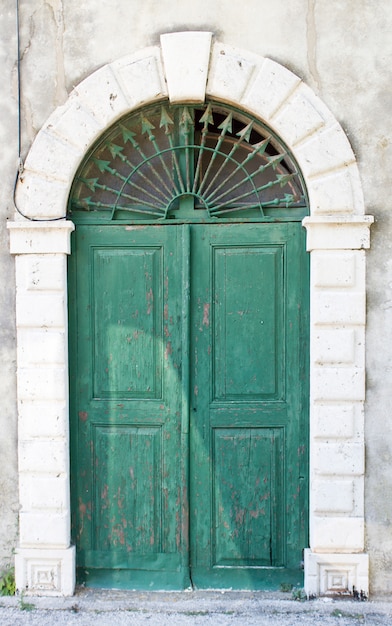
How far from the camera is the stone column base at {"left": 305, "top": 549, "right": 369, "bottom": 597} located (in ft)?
13.1

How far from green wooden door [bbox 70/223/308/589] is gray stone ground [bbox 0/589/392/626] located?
0.33 feet

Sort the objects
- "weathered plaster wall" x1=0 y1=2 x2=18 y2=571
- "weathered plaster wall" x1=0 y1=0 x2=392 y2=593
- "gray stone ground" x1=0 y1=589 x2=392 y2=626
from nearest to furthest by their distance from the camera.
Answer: "gray stone ground" x1=0 y1=589 x2=392 y2=626 < "weathered plaster wall" x1=0 y1=0 x2=392 y2=593 < "weathered plaster wall" x1=0 y1=2 x2=18 y2=571

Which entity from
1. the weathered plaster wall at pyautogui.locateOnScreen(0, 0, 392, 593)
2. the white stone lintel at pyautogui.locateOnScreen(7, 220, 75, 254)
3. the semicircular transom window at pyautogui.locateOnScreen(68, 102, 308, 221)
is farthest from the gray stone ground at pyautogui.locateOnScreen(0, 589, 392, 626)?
the semicircular transom window at pyautogui.locateOnScreen(68, 102, 308, 221)

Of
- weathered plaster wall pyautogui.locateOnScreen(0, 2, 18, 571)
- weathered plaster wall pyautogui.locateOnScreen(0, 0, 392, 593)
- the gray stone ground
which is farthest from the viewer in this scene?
weathered plaster wall pyautogui.locateOnScreen(0, 2, 18, 571)

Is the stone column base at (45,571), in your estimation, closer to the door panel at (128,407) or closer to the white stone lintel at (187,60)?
the door panel at (128,407)

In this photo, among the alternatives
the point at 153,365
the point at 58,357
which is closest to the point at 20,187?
the point at 58,357

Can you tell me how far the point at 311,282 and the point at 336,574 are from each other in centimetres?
192

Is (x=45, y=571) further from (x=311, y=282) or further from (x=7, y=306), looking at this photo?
(x=311, y=282)

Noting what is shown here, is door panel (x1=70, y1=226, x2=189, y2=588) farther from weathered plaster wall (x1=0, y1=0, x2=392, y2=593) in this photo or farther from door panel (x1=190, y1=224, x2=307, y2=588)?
weathered plaster wall (x1=0, y1=0, x2=392, y2=593)

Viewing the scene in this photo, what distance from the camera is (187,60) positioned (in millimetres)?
3957

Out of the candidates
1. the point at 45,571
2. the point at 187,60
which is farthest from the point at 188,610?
the point at 187,60

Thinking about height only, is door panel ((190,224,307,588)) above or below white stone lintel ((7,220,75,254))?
below

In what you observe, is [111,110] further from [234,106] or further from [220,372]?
[220,372]

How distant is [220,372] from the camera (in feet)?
13.8
